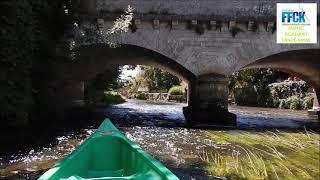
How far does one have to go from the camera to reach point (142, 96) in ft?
151

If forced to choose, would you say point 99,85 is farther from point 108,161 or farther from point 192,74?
point 108,161

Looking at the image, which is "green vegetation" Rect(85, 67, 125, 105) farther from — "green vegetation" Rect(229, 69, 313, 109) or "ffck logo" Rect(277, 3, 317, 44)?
"ffck logo" Rect(277, 3, 317, 44)

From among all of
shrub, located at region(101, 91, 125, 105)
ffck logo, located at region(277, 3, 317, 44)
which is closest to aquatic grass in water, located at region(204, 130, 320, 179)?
ffck logo, located at region(277, 3, 317, 44)

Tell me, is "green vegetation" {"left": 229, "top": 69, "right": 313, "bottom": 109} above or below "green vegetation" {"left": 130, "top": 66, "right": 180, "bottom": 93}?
below

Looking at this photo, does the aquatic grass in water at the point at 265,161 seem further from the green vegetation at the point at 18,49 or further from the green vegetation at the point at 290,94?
the green vegetation at the point at 290,94

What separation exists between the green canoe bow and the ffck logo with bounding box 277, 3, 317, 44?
10.7 m

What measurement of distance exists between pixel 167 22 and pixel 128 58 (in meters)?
5.81

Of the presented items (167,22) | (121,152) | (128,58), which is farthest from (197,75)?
(121,152)

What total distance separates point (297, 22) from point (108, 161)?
12.1 m

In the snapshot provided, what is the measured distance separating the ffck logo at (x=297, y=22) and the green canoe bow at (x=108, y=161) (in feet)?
35.3

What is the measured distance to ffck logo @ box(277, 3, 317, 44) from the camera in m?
15.7

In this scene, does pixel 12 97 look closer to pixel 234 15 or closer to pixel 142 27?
pixel 142 27

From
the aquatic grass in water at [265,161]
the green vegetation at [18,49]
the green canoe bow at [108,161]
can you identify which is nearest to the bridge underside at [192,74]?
the green vegetation at [18,49]

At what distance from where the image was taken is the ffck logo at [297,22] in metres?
15.7
